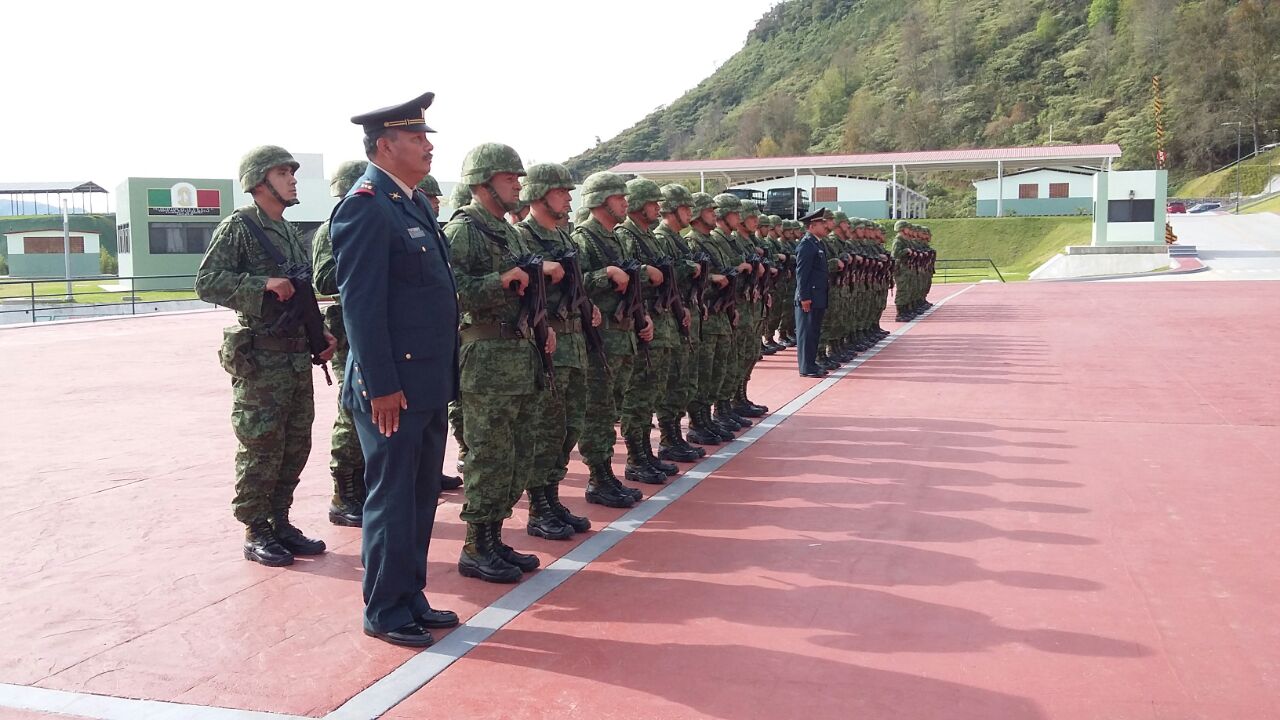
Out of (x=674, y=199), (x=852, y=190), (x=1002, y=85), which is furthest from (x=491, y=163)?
(x=1002, y=85)

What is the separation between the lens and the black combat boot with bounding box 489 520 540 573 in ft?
15.8

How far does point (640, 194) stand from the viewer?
673 centimetres

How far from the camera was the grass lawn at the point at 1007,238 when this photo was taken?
1797 inches

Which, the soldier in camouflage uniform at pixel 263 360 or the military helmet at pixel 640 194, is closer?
the soldier in camouflage uniform at pixel 263 360

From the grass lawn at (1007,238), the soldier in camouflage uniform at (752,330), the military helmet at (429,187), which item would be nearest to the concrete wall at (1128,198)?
the grass lawn at (1007,238)

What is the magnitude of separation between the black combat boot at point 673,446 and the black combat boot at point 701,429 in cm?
51

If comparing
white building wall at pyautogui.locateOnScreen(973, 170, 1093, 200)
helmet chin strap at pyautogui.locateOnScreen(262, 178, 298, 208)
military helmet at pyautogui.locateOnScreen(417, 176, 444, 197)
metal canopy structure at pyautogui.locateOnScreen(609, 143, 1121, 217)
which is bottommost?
helmet chin strap at pyautogui.locateOnScreen(262, 178, 298, 208)

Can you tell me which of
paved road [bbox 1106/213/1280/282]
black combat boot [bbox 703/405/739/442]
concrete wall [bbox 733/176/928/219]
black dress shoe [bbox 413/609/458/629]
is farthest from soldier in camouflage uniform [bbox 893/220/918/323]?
concrete wall [bbox 733/176/928/219]

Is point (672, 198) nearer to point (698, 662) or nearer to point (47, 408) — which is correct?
point (698, 662)

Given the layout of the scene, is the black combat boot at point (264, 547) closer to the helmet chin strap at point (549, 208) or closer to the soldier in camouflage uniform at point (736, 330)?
the helmet chin strap at point (549, 208)

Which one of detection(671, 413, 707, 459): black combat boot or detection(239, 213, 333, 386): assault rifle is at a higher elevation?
detection(239, 213, 333, 386): assault rifle

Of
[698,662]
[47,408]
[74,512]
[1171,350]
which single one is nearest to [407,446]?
[698,662]

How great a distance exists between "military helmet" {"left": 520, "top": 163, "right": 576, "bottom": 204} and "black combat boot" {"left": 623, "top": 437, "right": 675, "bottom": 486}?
1982mm

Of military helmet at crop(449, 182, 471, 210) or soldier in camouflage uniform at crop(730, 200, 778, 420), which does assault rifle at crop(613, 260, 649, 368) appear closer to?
military helmet at crop(449, 182, 471, 210)
